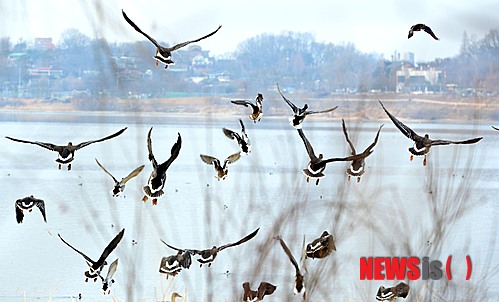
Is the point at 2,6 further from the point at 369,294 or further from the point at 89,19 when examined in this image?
the point at 369,294

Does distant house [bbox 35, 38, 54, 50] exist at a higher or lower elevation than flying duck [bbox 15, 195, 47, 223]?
higher

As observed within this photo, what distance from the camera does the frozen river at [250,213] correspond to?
277 centimetres

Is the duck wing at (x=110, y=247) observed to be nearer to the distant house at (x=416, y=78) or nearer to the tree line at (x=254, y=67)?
the tree line at (x=254, y=67)

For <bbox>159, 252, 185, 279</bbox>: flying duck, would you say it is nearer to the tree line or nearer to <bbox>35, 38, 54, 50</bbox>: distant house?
the tree line

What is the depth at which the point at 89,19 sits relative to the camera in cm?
267

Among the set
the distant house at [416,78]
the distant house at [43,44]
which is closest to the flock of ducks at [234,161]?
the distant house at [416,78]

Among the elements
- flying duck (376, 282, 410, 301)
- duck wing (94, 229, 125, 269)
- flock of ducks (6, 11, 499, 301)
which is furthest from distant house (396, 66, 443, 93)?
duck wing (94, 229, 125, 269)

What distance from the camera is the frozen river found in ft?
9.08

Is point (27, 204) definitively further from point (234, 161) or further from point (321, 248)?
point (321, 248)

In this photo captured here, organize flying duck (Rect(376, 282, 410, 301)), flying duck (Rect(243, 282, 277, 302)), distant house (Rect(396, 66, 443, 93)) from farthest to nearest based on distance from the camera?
distant house (Rect(396, 66, 443, 93)) < flying duck (Rect(376, 282, 410, 301)) < flying duck (Rect(243, 282, 277, 302))

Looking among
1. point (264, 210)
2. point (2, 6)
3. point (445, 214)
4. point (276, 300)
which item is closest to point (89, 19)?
point (2, 6)

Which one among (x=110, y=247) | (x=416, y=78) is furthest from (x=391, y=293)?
(x=416, y=78)

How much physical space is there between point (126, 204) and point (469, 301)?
280 cm

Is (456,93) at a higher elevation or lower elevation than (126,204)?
higher
